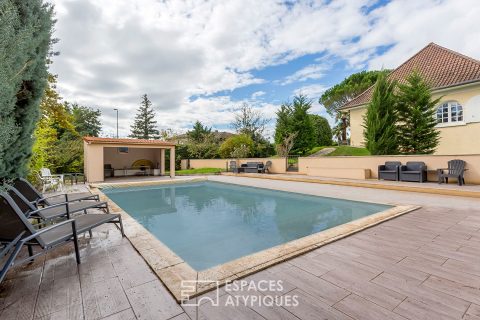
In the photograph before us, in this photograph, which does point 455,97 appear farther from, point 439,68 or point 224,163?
point 224,163

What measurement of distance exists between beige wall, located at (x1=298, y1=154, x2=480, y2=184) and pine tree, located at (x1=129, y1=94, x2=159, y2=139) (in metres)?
29.4

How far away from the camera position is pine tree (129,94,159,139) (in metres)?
36.3

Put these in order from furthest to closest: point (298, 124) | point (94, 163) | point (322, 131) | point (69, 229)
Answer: point (322, 131), point (298, 124), point (94, 163), point (69, 229)

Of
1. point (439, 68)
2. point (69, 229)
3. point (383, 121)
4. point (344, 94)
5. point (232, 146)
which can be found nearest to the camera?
point (69, 229)

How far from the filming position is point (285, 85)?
19312mm

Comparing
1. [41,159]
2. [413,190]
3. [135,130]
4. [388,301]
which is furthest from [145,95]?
[388,301]

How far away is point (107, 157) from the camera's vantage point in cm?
1594

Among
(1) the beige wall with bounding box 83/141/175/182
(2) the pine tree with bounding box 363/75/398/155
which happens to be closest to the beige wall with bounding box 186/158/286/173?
(1) the beige wall with bounding box 83/141/175/182

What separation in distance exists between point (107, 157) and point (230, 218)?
545 inches

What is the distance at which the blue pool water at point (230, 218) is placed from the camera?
13.5 ft

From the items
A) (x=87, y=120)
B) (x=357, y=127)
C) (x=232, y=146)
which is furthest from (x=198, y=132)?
(x=357, y=127)

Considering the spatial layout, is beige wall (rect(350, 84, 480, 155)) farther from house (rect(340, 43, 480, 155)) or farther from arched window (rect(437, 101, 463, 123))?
arched window (rect(437, 101, 463, 123))

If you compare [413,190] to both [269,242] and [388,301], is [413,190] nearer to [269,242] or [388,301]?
[269,242]

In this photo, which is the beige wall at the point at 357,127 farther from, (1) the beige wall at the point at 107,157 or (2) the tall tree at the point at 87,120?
(2) the tall tree at the point at 87,120
